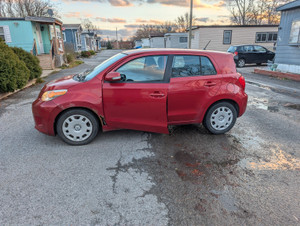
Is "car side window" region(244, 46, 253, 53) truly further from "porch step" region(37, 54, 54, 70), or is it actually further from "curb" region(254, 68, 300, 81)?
"porch step" region(37, 54, 54, 70)

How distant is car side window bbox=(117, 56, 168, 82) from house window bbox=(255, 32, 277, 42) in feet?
81.8

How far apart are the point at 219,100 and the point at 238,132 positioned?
2.98 feet

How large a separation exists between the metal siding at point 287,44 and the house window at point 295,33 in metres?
0.24

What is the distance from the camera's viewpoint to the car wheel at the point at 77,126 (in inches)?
147

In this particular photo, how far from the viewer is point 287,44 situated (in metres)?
12.3

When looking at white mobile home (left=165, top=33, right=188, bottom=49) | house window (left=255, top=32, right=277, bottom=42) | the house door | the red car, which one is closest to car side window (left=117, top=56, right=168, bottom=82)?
the red car

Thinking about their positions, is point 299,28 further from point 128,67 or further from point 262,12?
point 262,12

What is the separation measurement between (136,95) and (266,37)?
26002 mm

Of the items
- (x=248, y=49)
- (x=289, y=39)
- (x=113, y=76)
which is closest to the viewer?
(x=113, y=76)

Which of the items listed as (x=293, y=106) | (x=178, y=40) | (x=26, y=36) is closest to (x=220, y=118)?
(x=293, y=106)

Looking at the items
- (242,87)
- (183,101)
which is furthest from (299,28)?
(183,101)

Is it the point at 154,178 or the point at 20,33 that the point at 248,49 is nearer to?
the point at 154,178

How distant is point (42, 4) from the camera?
36594 mm

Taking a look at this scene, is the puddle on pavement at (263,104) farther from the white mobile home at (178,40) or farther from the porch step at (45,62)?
the white mobile home at (178,40)
